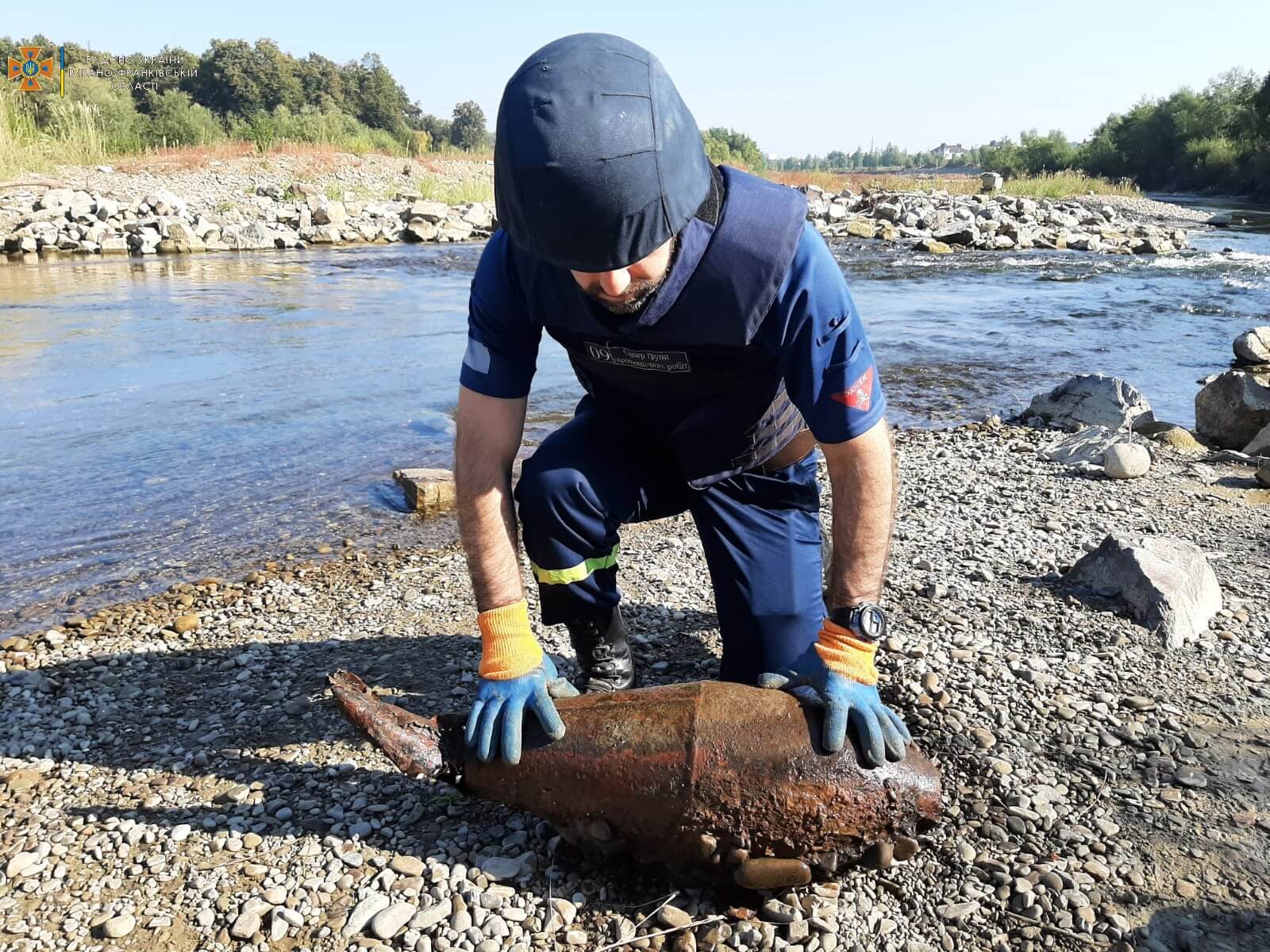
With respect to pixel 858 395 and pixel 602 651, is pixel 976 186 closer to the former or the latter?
pixel 602 651

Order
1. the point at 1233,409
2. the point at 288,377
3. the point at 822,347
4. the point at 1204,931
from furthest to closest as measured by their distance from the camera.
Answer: the point at 288,377 → the point at 1233,409 → the point at 822,347 → the point at 1204,931

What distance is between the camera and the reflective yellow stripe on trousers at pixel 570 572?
8.91 feet

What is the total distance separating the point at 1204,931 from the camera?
6.26ft

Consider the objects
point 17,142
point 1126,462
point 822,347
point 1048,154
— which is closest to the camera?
point 822,347

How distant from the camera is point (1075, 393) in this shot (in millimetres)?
6676

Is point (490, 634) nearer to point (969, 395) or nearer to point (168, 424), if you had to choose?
point (168, 424)

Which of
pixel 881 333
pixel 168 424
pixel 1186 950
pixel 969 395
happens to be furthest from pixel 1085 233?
pixel 1186 950

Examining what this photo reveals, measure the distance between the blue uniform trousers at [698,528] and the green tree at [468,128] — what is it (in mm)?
61784

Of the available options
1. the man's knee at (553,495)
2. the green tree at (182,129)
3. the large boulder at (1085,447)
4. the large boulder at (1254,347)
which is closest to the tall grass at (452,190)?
the green tree at (182,129)

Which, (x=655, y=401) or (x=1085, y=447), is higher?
(x=655, y=401)

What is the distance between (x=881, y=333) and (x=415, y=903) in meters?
9.88

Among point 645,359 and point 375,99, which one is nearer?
point 645,359

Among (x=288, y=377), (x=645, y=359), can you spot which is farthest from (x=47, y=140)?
(x=645, y=359)

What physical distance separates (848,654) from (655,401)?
0.90 m
